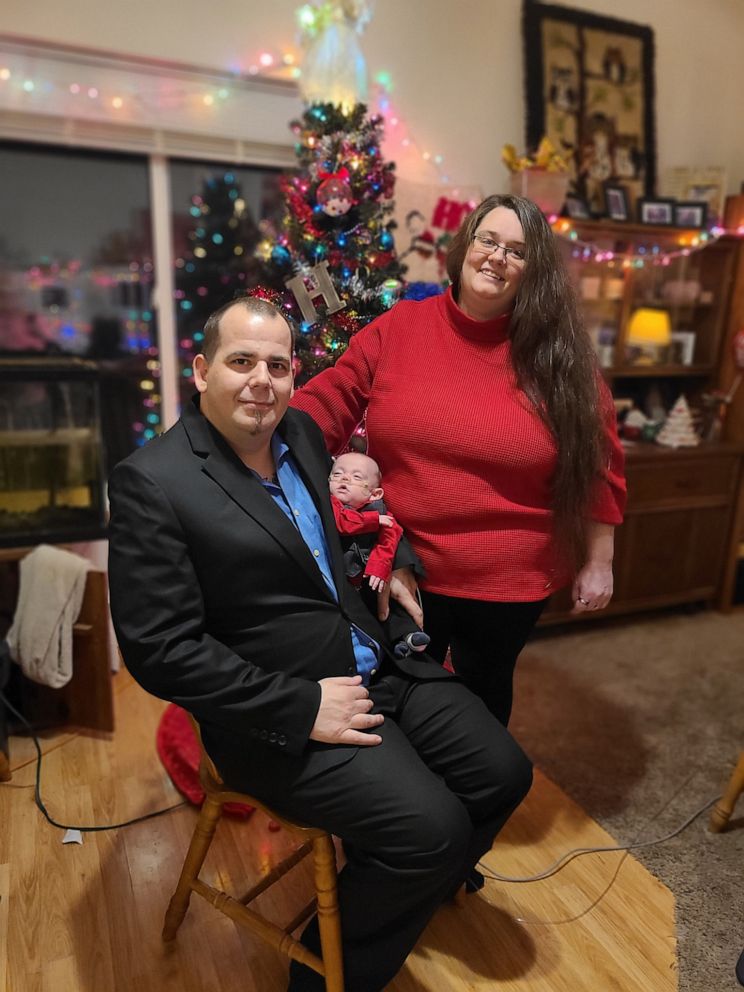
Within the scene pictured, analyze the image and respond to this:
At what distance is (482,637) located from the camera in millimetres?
1567

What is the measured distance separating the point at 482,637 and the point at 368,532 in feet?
1.31

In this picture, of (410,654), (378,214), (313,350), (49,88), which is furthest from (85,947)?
(49,88)

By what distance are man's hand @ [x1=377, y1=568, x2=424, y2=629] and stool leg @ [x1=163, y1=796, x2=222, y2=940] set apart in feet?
1.63

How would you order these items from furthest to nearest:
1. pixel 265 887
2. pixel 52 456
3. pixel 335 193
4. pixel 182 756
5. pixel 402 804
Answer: pixel 52 456 < pixel 335 193 < pixel 182 756 < pixel 265 887 < pixel 402 804

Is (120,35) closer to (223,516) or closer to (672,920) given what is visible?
(223,516)

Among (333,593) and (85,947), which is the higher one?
(333,593)

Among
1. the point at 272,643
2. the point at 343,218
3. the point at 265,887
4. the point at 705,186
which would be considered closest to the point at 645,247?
the point at 705,186

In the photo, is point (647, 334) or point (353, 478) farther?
point (647, 334)

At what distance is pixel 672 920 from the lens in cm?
159

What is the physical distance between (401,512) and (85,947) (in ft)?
3.73

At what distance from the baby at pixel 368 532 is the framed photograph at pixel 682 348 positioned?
241cm

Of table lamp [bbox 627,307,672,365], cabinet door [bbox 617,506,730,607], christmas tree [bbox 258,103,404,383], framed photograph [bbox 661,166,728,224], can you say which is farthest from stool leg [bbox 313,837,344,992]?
framed photograph [bbox 661,166,728,224]

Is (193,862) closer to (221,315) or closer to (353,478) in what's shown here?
(353,478)

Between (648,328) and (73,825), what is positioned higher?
(648,328)
